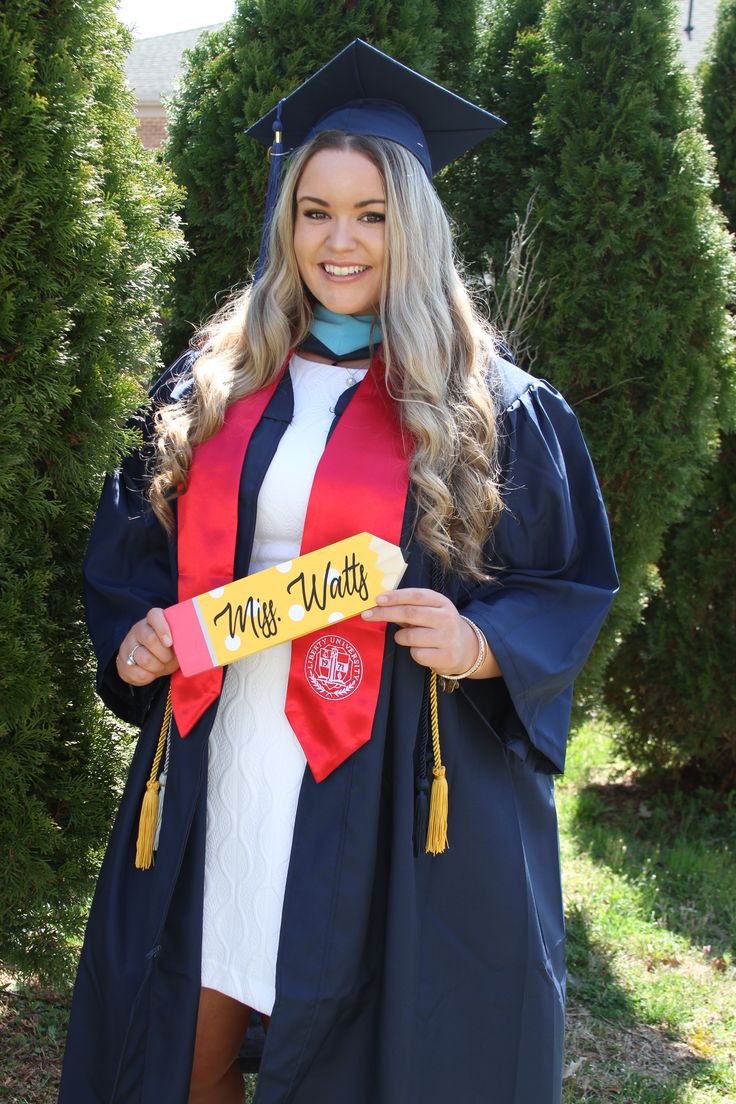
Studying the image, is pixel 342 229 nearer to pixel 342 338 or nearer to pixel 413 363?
pixel 342 338

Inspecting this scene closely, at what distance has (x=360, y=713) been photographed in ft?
6.61

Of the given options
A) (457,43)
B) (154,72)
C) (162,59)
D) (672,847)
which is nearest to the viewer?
(457,43)

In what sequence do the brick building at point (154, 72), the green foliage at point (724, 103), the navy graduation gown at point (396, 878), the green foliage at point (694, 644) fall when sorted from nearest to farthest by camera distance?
the navy graduation gown at point (396, 878), the green foliage at point (724, 103), the green foliage at point (694, 644), the brick building at point (154, 72)

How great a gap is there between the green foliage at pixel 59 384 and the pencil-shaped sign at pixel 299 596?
1.46 ft

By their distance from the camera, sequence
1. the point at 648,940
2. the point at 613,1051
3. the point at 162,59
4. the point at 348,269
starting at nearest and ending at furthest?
the point at 348,269 → the point at 613,1051 → the point at 648,940 → the point at 162,59

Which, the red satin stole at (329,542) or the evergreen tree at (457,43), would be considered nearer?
the red satin stole at (329,542)

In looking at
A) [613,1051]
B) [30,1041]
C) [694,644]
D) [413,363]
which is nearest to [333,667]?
[413,363]

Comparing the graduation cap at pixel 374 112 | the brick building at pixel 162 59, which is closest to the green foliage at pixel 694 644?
the graduation cap at pixel 374 112

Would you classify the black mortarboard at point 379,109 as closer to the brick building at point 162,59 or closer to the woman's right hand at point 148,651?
the woman's right hand at point 148,651

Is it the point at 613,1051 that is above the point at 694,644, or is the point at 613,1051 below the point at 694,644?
below

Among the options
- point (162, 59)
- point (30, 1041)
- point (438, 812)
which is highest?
point (162, 59)

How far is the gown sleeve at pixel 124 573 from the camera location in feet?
7.17

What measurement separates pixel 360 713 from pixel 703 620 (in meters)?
3.51

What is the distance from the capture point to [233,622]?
76.2 inches
